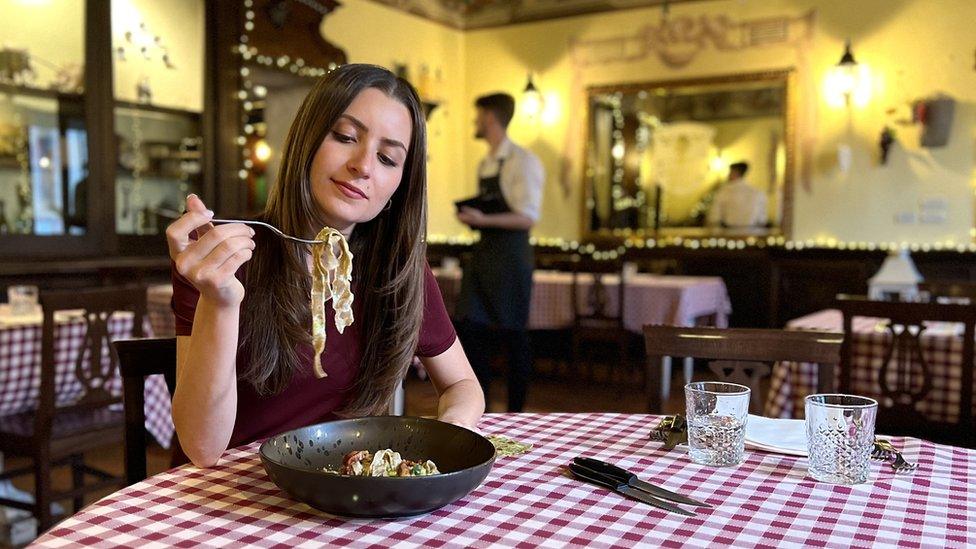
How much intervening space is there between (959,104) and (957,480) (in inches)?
211

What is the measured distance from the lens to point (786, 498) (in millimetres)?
994

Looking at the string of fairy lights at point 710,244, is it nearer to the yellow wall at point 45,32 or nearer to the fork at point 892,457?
the yellow wall at point 45,32

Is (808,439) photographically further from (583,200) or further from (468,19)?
(468,19)

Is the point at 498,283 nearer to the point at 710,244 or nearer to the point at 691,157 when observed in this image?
the point at 710,244

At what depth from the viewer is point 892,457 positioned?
3.80 feet

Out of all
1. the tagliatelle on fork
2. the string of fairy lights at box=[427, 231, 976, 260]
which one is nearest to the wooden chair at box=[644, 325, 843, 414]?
the tagliatelle on fork

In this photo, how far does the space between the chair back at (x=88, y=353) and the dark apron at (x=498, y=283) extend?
1.59 meters

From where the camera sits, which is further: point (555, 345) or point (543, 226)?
point (543, 226)

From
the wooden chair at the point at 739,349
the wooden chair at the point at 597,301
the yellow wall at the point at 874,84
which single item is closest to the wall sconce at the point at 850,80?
the yellow wall at the point at 874,84

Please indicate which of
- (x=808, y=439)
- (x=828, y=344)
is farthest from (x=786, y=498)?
(x=828, y=344)

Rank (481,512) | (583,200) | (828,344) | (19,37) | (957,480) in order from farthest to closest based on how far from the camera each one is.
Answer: (583,200), (19,37), (828,344), (957,480), (481,512)

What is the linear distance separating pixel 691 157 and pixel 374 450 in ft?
19.3

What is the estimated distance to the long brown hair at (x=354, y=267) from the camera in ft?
4.22

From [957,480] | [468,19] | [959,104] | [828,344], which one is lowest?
[957,480]
